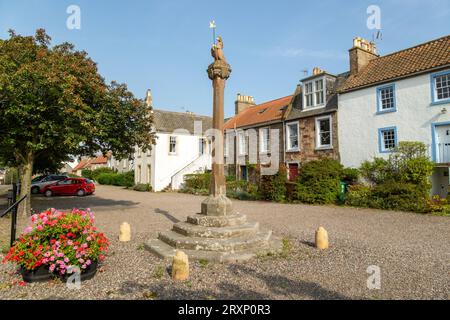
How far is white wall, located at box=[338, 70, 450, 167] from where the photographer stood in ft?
48.8

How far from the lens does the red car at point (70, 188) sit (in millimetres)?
22641

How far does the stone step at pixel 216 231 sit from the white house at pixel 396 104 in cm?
1192

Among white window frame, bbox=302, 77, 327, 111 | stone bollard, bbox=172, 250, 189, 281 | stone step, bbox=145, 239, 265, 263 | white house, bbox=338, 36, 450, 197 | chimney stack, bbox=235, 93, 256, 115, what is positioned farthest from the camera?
chimney stack, bbox=235, 93, 256, 115

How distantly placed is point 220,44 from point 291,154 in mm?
14323

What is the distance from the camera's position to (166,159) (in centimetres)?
2902

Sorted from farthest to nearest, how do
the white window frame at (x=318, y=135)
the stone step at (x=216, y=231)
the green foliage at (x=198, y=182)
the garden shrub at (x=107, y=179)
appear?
the garden shrub at (x=107, y=179)
the green foliage at (x=198, y=182)
the white window frame at (x=318, y=135)
the stone step at (x=216, y=231)

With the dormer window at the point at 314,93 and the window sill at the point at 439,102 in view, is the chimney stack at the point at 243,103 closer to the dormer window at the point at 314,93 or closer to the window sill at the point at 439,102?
the dormer window at the point at 314,93

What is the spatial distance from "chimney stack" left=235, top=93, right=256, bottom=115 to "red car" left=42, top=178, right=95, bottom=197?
15.9 meters

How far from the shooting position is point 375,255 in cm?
639

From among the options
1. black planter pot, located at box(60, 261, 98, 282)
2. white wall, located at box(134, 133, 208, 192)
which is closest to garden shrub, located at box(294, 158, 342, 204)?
black planter pot, located at box(60, 261, 98, 282)

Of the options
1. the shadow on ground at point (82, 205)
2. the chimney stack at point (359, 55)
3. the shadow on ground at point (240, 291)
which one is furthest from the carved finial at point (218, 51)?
the chimney stack at point (359, 55)

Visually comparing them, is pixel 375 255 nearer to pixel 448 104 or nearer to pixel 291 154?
pixel 448 104

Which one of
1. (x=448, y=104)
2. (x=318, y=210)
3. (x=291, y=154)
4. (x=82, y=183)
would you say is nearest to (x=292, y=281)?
(x=318, y=210)

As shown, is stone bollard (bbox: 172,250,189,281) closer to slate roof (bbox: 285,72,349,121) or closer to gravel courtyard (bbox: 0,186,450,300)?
gravel courtyard (bbox: 0,186,450,300)
